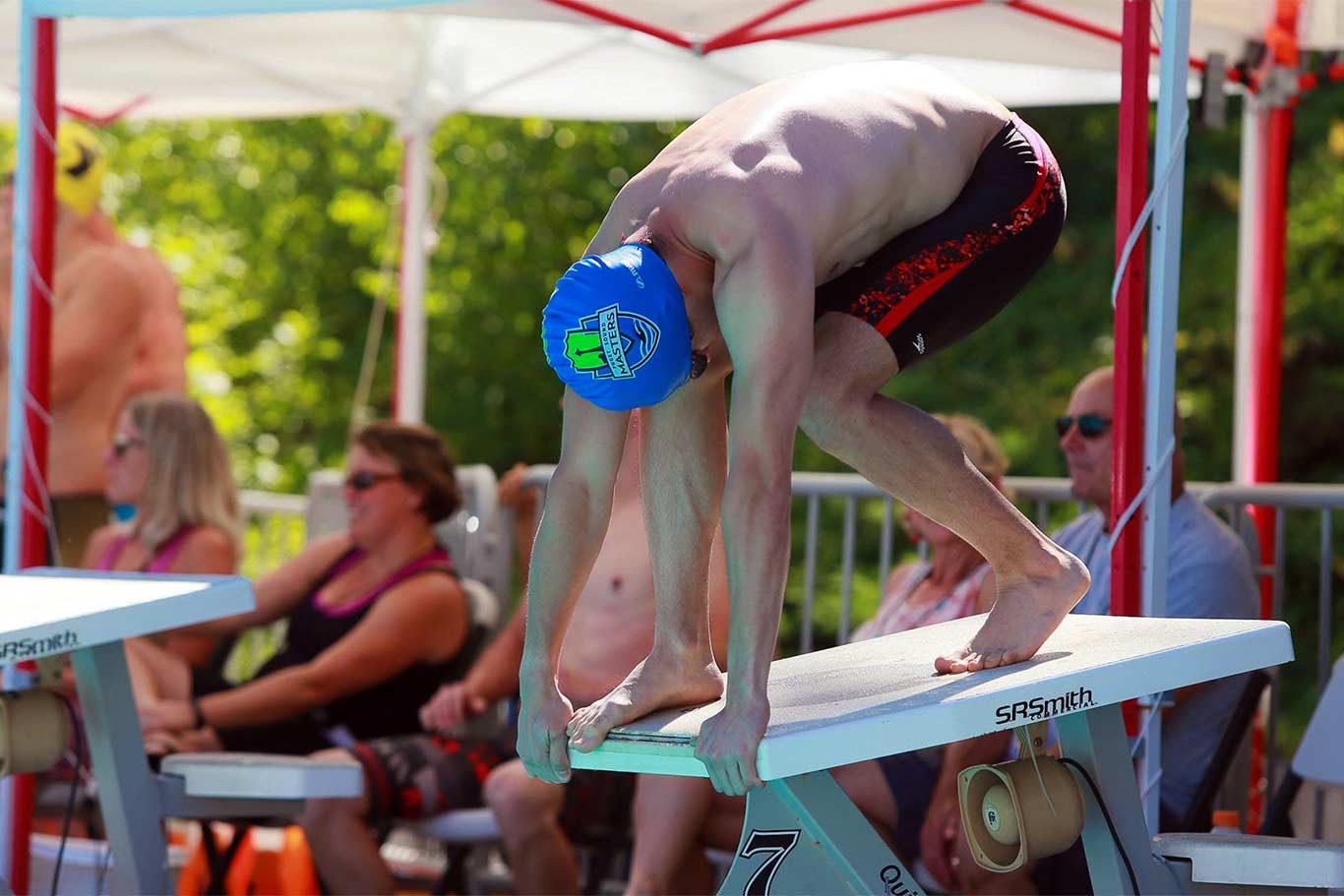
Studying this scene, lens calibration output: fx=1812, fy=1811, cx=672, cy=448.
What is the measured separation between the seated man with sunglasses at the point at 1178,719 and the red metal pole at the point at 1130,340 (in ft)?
1.01

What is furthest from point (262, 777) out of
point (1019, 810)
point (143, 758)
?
point (1019, 810)

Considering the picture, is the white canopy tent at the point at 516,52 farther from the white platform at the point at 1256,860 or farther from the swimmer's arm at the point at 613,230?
the white platform at the point at 1256,860

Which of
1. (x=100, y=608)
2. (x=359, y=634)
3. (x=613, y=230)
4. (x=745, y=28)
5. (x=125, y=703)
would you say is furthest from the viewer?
(x=745, y=28)

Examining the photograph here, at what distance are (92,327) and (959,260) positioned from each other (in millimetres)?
3746

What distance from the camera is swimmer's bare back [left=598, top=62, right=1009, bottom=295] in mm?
2416

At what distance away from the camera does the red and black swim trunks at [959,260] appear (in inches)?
103

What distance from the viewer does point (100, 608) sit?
10.4 ft

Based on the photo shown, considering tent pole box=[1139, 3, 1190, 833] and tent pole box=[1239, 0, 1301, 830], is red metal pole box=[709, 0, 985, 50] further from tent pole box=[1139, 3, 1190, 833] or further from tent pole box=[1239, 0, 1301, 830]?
tent pole box=[1139, 3, 1190, 833]

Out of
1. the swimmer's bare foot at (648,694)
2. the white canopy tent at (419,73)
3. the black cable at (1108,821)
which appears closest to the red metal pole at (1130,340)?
the black cable at (1108,821)

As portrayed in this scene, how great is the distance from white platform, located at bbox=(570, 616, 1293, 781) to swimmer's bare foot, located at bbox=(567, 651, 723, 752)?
2 centimetres

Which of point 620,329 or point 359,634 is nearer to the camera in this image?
point 620,329

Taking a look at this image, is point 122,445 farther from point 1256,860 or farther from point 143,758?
point 1256,860

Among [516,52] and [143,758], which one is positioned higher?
[516,52]

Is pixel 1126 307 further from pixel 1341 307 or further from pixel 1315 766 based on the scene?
pixel 1341 307
